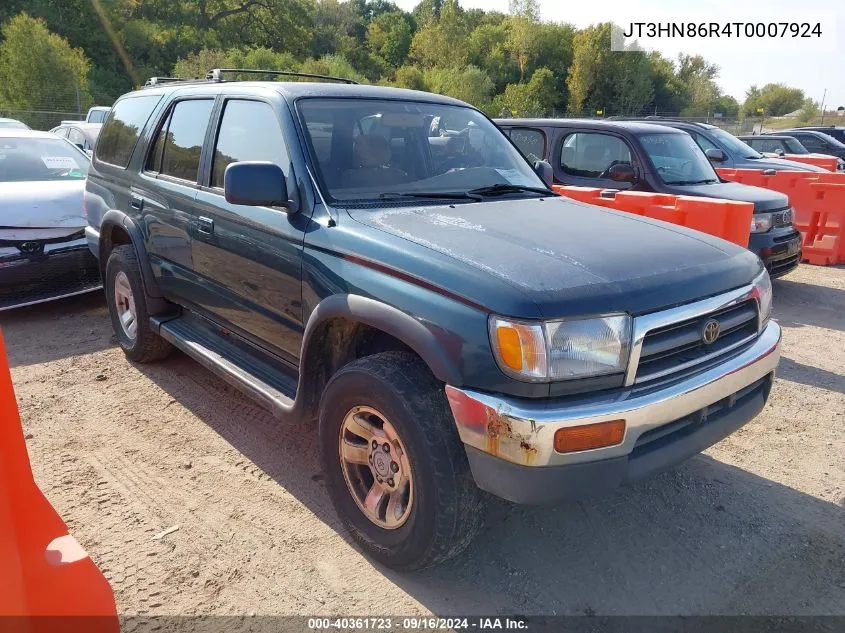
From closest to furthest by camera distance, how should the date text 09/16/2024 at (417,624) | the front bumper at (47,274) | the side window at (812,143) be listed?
the date text 09/16/2024 at (417,624) → the front bumper at (47,274) → the side window at (812,143)

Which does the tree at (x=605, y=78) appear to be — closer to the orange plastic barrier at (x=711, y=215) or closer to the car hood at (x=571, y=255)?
the orange plastic barrier at (x=711, y=215)

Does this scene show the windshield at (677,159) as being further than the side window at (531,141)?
No

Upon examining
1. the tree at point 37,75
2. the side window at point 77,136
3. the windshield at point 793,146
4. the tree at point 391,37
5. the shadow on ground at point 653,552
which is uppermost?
the tree at point 391,37

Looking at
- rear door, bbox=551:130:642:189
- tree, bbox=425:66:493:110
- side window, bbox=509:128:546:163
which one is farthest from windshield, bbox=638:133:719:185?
tree, bbox=425:66:493:110

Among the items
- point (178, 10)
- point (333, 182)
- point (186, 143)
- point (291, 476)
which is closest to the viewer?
point (333, 182)

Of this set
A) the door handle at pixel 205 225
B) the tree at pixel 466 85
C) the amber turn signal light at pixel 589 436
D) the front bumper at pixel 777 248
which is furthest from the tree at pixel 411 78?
the amber turn signal light at pixel 589 436

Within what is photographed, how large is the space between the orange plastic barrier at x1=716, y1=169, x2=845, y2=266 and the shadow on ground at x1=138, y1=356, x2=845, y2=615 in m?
6.65

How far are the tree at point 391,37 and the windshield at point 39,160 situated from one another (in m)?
79.9

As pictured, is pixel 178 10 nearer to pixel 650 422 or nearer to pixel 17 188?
pixel 17 188

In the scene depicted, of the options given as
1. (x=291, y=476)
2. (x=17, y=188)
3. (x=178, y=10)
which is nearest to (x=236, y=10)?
(x=178, y=10)

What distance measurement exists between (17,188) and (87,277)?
1088mm

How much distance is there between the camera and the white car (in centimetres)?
575

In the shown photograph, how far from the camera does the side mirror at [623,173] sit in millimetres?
7164

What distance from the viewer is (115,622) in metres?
1.71
